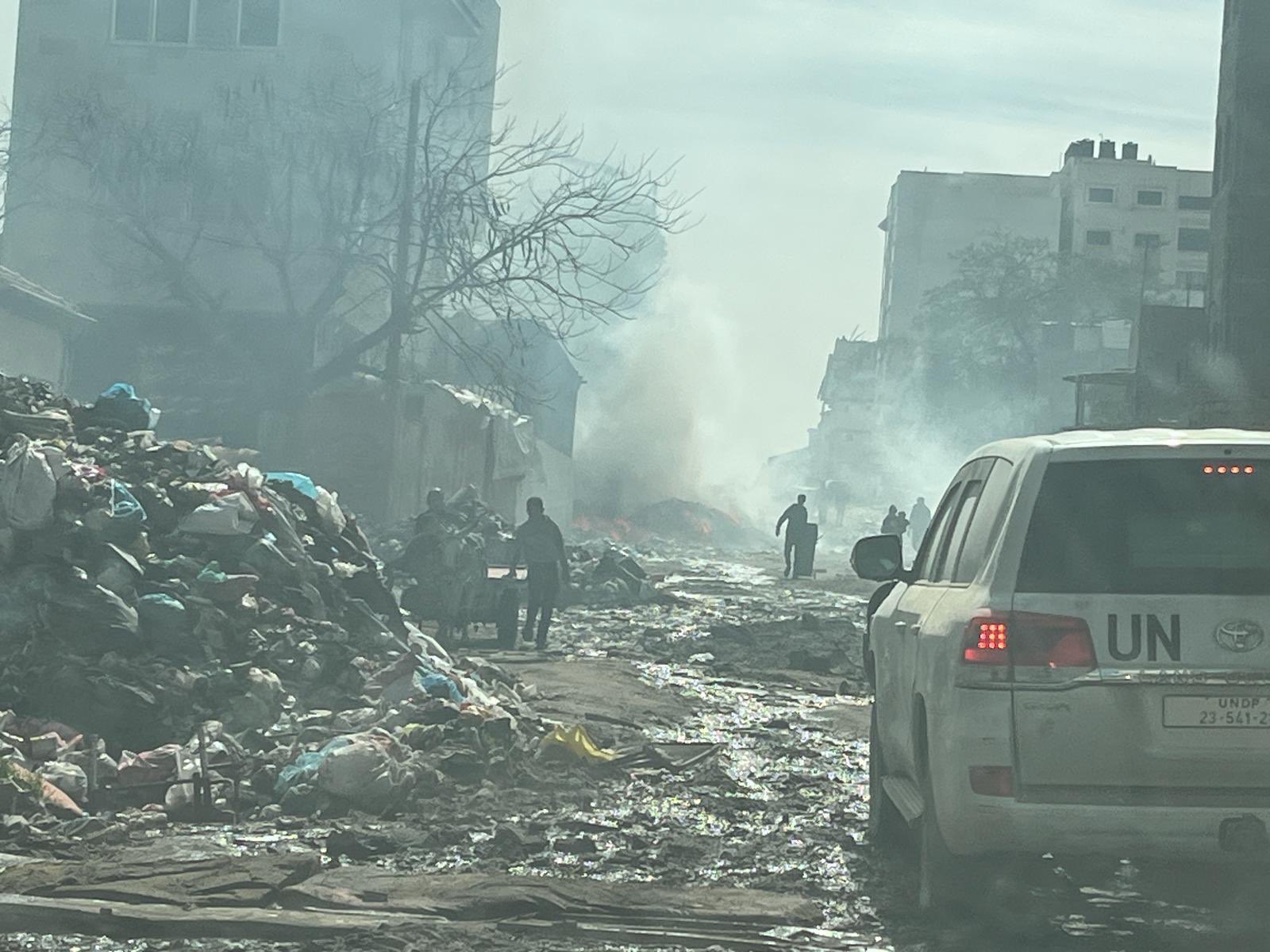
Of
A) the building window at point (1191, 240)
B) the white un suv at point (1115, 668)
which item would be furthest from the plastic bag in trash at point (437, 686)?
the building window at point (1191, 240)

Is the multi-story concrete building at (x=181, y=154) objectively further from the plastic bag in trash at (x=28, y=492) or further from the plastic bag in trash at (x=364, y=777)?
the plastic bag in trash at (x=364, y=777)

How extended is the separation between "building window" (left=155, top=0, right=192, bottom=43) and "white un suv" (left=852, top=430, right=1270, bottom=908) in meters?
35.0

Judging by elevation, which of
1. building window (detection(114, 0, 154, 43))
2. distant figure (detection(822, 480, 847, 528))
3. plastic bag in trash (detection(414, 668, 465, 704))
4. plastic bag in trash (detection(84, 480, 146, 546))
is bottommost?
plastic bag in trash (detection(414, 668, 465, 704))

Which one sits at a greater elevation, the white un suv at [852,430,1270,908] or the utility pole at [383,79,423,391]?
the utility pole at [383,79,423,391]

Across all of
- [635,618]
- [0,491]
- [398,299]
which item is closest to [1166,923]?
[0,491]

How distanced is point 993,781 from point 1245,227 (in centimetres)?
2858

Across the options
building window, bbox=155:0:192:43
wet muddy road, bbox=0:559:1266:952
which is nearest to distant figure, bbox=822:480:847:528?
building window, bbox=155:0:192:43

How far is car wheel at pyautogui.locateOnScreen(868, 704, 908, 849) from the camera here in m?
8.07

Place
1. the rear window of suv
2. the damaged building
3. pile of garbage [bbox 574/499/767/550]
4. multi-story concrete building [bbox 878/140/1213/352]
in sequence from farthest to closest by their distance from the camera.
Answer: multi-story concrete building [bbox 878/140/1213/352]
pile of garbage [bbox 574/499/767/550]
the damaged building
the rear window of suv

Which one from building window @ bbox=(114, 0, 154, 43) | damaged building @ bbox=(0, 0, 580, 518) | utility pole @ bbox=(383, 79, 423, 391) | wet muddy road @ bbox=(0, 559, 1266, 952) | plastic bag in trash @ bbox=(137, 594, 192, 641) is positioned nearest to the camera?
wet muddy road @ bbox=(0, 559, 1266, 952)

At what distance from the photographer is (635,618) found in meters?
25.3

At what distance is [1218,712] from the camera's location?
224 inches

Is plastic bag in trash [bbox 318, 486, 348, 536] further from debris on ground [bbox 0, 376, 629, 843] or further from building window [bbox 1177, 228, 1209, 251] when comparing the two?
building window [bbox 1177, 228, 1209, 251]

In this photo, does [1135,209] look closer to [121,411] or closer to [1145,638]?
[121,411]
